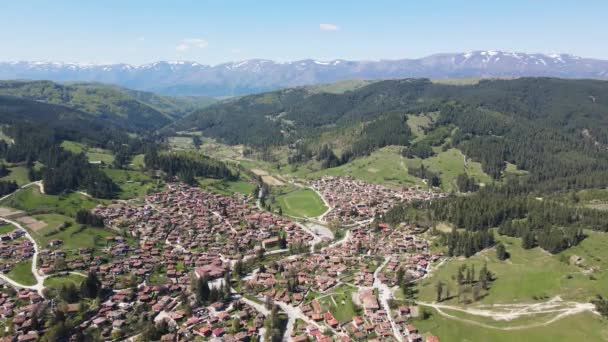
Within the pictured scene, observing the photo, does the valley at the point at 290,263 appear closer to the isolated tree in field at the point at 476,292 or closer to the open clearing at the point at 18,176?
the isolated tree in field at the point at 476,292

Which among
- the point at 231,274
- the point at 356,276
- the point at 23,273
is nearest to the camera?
the point at 23,273

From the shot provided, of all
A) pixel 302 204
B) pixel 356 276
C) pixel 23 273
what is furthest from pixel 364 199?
pixel 23 273

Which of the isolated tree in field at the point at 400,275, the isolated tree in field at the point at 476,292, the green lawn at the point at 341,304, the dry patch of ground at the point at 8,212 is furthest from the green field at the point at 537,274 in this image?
the dry patch of ground at the point at 8,212

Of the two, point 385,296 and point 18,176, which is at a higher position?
point 18,176

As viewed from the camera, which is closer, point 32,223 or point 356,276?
point 356,276

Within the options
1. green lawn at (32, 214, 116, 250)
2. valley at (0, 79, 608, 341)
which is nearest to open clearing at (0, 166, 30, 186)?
valley at (0, 79, 608, 341)

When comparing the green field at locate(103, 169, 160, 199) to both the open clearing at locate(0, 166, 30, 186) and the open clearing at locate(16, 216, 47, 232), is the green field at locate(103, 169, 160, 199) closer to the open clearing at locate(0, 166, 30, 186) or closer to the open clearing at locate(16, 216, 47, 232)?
the open clearing at locate(0, 166, 30, 186)

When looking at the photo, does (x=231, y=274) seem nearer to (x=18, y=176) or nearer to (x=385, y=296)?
(x=385, y=296)
